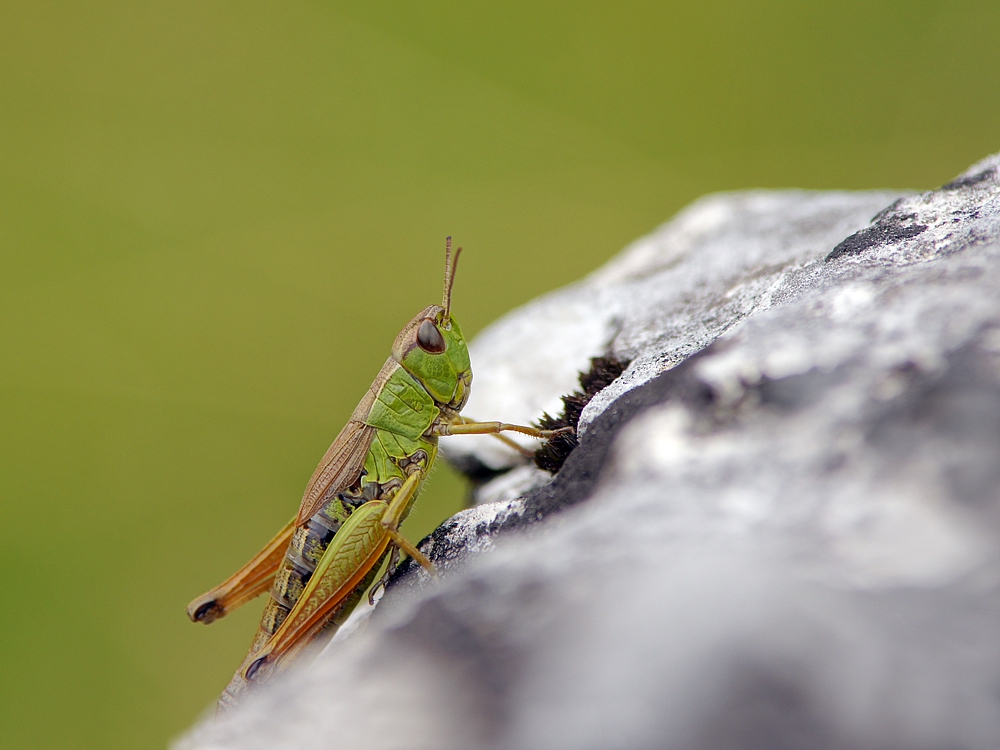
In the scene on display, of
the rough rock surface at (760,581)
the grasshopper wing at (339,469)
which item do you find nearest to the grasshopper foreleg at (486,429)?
the grasshopper wing at (339,469)

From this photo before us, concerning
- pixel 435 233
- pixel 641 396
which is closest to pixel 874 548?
pixel 641 396

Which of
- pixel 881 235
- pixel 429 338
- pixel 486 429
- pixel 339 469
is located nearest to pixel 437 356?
pixel 429 338

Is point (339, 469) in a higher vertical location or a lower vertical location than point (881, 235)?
lower

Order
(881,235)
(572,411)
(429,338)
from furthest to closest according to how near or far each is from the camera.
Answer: (429,338) < (572,411) < (881,235)

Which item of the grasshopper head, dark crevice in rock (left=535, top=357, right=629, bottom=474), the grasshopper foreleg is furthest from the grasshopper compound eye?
dark crevice in rock (left=535, top=357, right=629, bottom=474)

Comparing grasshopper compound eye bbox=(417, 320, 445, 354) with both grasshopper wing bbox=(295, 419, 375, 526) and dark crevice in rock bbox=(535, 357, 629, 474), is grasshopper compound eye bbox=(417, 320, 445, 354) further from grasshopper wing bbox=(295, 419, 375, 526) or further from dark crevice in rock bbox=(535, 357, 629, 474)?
dark crevice in rock bbox=(535, 357, 629, 474)

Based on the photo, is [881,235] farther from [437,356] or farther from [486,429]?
[437,356]

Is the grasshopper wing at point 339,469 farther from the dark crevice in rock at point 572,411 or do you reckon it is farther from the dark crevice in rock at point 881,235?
the dark crevice in rock at point 881,235

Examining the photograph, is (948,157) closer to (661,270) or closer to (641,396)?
(661,270)
